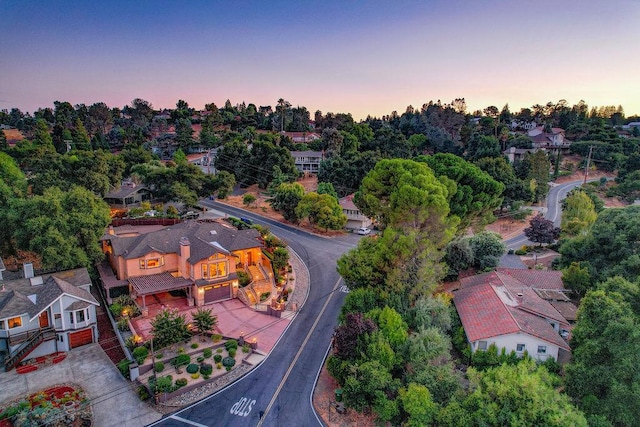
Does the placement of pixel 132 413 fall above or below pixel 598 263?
below

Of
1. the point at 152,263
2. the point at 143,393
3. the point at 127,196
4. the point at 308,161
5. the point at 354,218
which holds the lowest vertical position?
the point at 143,393

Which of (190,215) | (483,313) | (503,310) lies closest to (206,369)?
(483,313)

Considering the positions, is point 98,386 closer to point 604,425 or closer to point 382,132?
point 604,425

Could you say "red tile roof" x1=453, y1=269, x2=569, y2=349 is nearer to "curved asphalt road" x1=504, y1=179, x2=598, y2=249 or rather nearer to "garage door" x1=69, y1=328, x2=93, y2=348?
"curved asphalt road" x1=504, y1=179, x2=598, y2=249

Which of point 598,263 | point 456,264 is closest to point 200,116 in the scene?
point 456,264

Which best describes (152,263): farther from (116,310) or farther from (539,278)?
(539,278)
